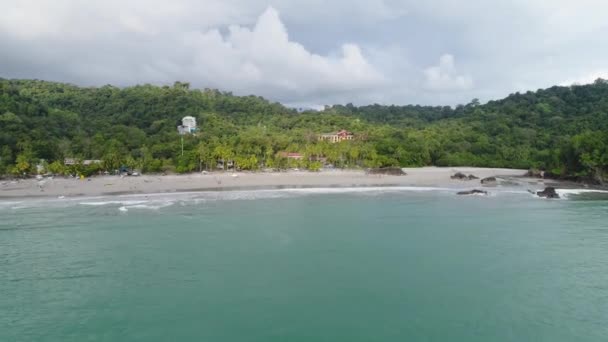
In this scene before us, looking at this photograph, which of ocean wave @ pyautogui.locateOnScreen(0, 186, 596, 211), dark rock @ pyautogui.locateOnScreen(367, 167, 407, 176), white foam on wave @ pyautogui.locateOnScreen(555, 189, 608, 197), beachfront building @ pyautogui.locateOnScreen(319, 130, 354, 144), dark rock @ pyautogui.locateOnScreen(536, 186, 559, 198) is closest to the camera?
ocean wave @ pyautogui.locateOnScreen(0, 186, 596, 211)

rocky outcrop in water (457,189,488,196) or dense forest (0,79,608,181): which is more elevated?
dense forest (0,79,608,181)

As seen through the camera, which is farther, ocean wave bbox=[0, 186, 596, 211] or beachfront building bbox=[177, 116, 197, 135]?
beachfront building bbox=[177, 116, 197, 135]

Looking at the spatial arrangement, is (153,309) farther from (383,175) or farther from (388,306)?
(383,175)

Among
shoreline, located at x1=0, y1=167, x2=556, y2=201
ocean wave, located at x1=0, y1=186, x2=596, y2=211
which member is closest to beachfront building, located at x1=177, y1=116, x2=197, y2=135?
shoreline, located at x1=0, y1=167, x2=556, y2=201

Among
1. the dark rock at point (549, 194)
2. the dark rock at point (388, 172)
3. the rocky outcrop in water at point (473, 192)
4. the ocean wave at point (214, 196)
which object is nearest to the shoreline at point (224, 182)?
the dark rock at point (388, 172)

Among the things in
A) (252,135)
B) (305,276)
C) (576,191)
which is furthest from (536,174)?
(305,276)

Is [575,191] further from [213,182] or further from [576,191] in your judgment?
[213,182]

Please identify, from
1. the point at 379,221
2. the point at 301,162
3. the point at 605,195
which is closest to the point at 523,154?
the point at 605,195

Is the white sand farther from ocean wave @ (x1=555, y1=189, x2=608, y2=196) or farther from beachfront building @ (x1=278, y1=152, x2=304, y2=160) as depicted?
ocean wave @ (x1=555, y1=189, x2=608, y2=196)

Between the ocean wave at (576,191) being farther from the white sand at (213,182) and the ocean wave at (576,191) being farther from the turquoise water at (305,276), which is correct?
the turquoise water at (305,276)
